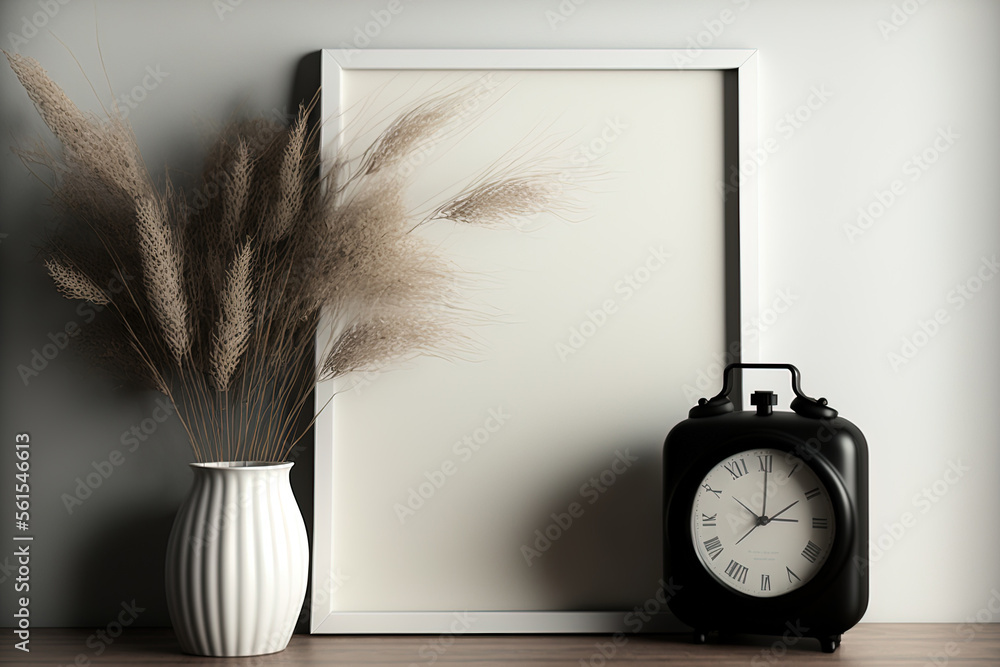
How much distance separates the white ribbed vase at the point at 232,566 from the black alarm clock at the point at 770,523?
0.55 meters

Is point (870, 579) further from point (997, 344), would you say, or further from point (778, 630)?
point (997, 344)

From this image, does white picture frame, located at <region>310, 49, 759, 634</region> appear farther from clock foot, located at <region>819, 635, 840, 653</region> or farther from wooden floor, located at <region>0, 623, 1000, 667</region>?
clock foot, located at <region>819, 635, 840, 653</region>

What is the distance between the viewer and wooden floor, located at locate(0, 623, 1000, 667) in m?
1.01

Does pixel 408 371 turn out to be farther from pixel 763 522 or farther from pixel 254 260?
pixel 763 522

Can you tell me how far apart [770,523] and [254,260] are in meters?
0.83

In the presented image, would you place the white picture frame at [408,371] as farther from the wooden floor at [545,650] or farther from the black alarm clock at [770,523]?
the black alarm clock at [770,523]

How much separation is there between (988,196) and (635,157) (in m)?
0.58

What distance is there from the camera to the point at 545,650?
1.07 meters

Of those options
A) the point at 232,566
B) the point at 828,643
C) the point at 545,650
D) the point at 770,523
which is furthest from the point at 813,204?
the point at 232,566

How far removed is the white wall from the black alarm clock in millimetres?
182

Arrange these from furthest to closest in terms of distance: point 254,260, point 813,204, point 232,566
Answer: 1. point 813,204
2. point 254,260
3. point 232,566

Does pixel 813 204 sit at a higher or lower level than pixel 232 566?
Answer: higher

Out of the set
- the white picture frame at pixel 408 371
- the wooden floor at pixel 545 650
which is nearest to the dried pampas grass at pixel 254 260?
the white picture frame at pixel 408 371

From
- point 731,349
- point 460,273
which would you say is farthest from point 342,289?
point 731,349
